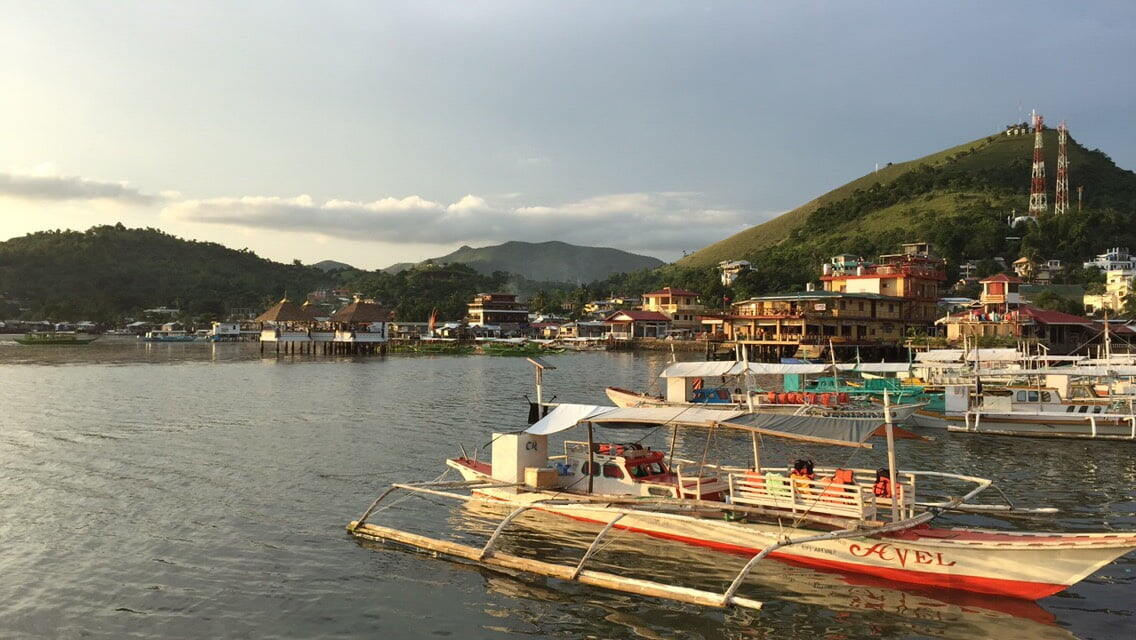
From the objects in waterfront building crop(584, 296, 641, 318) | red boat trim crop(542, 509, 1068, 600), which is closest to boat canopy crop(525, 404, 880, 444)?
red boat trim crop(542, 509, 1068, 600)

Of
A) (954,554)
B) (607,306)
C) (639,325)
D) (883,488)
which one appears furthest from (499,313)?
(954,554)

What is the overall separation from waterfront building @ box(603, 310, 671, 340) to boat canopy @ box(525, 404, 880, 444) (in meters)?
105

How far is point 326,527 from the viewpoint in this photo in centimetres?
2066

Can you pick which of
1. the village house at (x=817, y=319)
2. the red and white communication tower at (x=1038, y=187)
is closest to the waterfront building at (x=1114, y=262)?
the red and white communication tower at (x=1038, y=187)

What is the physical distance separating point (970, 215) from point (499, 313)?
308 feet

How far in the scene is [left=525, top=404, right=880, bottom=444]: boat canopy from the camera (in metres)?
17.2

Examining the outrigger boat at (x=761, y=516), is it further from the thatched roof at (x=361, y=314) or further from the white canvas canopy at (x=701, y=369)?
the thatched roof at (x=361, y=314)

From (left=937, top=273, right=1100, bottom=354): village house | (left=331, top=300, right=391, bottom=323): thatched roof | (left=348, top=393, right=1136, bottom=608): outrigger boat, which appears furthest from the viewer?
(left=331, top=300, right=391, bottom=323): thatched roof

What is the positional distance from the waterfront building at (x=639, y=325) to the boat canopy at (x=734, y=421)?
10505cm

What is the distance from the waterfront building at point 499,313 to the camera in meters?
154

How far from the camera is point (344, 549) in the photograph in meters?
18.7

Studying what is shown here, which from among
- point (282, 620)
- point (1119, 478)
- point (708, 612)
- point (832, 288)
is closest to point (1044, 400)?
point (1119, 478)

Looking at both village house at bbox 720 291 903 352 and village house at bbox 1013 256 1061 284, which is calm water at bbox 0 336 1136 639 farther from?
village house at bbox 1013 256 1061 284

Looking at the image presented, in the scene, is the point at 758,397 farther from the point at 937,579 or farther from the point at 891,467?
the point at 891,467
